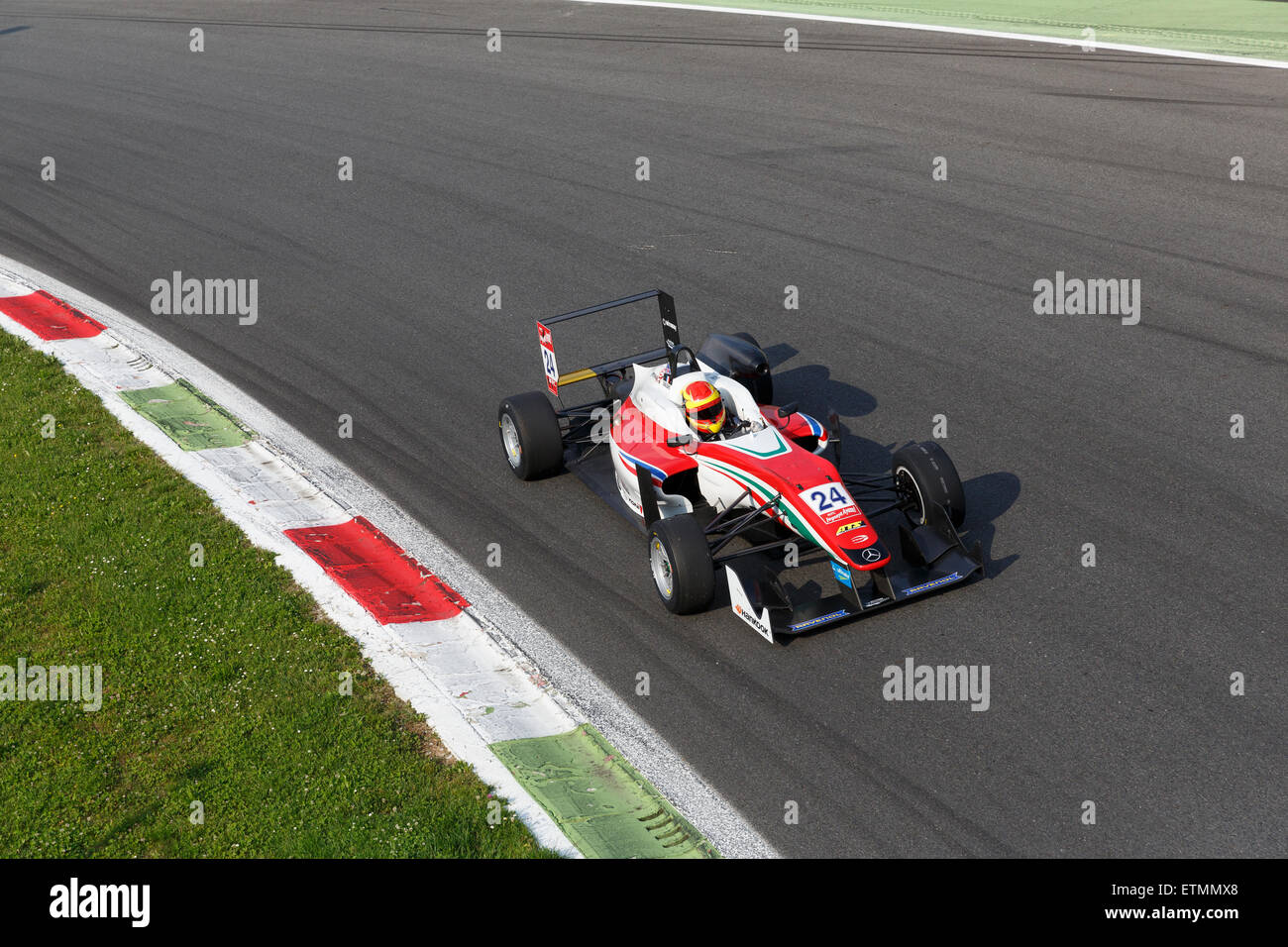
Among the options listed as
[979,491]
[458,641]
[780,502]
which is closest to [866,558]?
[780,502]

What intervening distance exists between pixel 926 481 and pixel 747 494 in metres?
1.21

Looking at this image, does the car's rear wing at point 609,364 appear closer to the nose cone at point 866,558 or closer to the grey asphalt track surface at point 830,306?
the grey asphalt track surface at point 830,306

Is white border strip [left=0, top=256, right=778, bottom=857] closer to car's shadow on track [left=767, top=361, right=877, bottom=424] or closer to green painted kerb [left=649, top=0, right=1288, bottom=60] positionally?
car's shadow on track [left=767, top=361, right=877, bottom=424]

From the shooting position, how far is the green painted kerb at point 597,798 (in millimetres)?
5984

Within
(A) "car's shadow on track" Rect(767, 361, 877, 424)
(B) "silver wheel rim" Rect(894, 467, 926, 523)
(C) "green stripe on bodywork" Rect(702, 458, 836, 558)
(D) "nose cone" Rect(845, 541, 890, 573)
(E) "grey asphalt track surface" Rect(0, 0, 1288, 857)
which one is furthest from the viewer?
(A) "car's shadow on track" Rect(767, 361, 877, 424)

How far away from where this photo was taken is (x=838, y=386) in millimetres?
10844

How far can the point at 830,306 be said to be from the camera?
12.4 metres

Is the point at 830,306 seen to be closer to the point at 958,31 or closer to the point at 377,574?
the point at 377,574

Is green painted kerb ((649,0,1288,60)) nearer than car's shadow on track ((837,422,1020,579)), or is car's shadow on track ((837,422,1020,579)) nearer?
car's shadow on track ((837,422,1020,579))

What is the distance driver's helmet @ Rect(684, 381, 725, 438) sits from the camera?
27.7 feet

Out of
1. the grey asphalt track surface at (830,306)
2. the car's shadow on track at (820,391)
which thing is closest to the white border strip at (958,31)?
the grey asphalt track surface at (830,306)

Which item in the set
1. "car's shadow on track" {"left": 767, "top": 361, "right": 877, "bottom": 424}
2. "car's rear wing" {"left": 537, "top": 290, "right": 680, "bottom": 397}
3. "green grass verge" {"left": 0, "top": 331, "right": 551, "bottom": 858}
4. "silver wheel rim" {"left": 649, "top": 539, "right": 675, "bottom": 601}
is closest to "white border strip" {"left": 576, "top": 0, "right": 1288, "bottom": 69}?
"car's shadow on track" {"left": 767, "top": 361, "right": 877, "bottom": 424}

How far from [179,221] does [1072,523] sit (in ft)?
40.0
